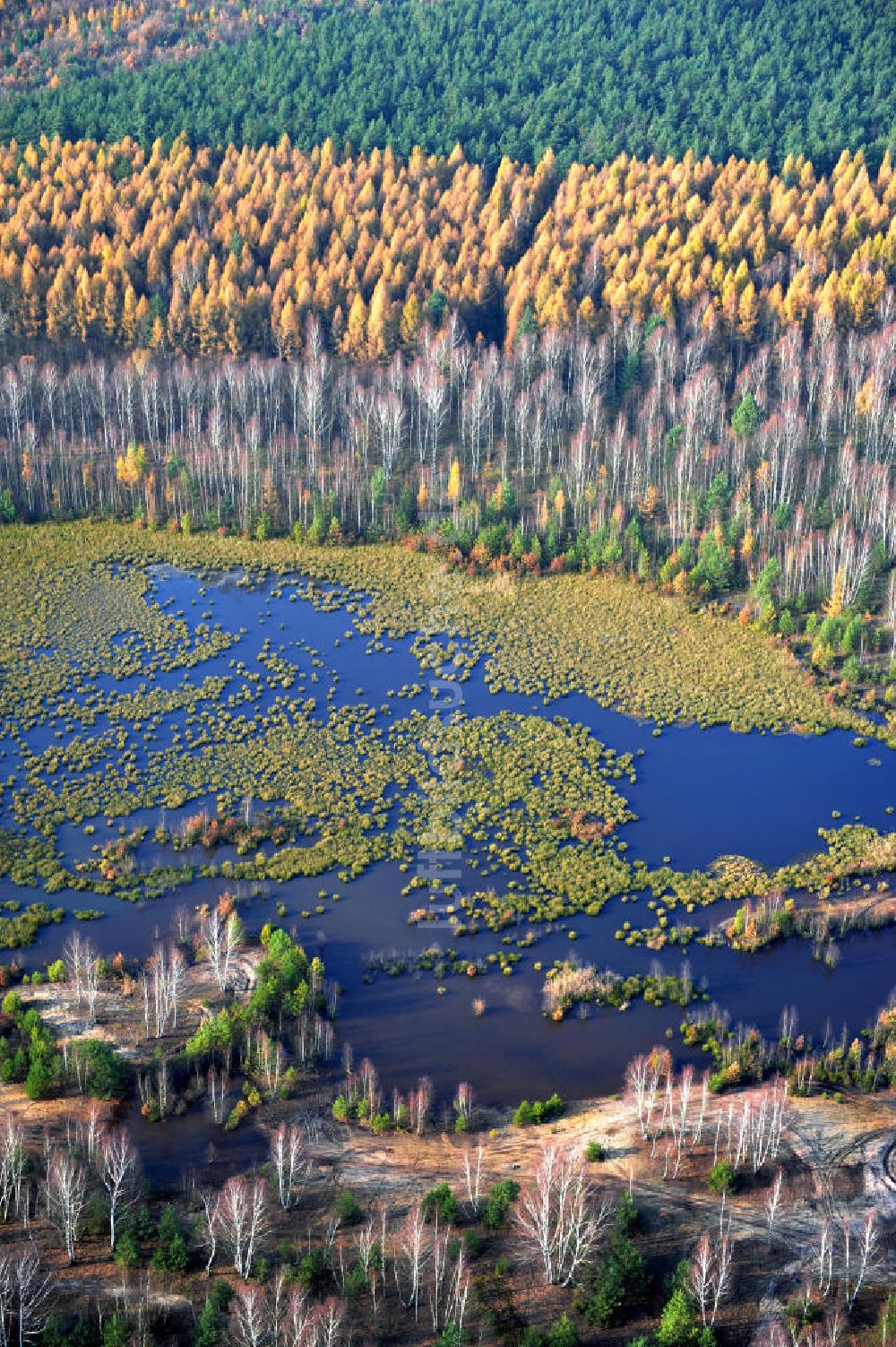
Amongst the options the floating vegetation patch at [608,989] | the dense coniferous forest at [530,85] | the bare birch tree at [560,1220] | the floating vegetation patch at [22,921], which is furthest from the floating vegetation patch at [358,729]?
the dense coniferous forest at [530,85]

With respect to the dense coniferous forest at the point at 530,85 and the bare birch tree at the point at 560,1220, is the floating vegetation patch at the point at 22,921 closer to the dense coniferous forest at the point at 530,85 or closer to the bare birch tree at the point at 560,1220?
→ the bare birch tree at the point at 560,1220

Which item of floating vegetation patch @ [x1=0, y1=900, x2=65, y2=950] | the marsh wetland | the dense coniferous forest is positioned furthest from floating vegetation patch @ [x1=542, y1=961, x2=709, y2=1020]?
the dense coniferous forest

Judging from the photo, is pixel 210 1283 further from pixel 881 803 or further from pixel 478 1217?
pixel 881 803

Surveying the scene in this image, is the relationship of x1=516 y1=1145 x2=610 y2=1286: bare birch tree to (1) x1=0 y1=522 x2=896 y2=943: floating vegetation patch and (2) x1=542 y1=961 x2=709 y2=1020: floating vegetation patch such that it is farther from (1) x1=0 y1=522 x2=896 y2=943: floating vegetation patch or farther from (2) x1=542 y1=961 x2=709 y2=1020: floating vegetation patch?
(1) x1=0 y1=522 x2=896 y2=943: floating vegetation patch

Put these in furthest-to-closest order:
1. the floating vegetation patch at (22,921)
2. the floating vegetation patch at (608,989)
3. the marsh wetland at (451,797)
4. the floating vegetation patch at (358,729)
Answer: the floating vegetation patch at (358,729) → the floating vegetation patch at (22,921) → the marsh wetland at (451,797) → the floating vegetation patch at (608,989)

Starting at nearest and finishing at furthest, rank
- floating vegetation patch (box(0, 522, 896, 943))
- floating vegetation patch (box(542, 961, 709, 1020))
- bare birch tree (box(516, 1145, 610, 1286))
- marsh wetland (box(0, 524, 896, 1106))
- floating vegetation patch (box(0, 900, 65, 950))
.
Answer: bare birch tree (box(516, 1145, 610, 1286)) → floating vegetation patch (box(542, 961, 709, 1020)) → marsh wetland (box(0, 524, 896, 1106)) → floating vegetation patch (box(0, 900, 65, 950)) → floating vegetation patch (box(0, 522, 896, 943))

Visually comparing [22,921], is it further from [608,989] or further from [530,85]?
[530,85]
